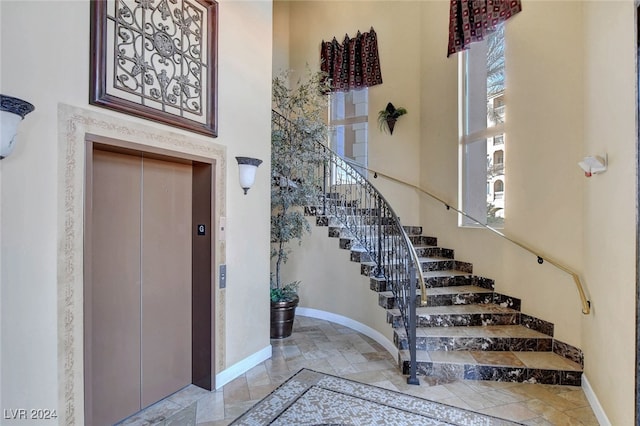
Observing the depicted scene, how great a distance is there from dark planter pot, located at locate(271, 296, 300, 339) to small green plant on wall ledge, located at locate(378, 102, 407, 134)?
11.9ft

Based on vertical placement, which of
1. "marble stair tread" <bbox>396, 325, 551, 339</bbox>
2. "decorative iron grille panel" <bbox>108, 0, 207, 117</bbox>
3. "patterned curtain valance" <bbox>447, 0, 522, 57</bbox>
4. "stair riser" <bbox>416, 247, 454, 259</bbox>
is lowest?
"marble stair tread" <bbox>396, 325, 551, 339</bbox>

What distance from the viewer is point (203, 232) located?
298 cm

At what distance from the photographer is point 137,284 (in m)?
2.62

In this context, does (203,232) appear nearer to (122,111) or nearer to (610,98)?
(122,111)

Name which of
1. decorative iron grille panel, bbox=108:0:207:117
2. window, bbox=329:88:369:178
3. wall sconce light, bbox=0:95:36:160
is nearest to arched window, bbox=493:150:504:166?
window, bbox=329:88:369:178

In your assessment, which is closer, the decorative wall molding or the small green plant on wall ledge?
the decorative wall molding

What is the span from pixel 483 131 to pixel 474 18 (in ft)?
5.12

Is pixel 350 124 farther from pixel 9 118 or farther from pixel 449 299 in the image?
pixel 9 118

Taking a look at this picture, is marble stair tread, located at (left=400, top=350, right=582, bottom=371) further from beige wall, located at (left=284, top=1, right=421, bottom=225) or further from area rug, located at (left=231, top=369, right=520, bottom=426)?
beige wall, located at (left=284, top=1, right=421, bottom=225)

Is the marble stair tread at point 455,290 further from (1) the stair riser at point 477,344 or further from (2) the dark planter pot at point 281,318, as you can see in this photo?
(2) the dark planter pot at point 281,318

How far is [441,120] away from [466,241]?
2.00m

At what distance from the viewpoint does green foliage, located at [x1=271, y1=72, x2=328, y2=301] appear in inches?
173

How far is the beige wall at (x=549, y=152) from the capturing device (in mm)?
2285

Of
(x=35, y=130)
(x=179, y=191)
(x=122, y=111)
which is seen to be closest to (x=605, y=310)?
(x=179, y=191)
